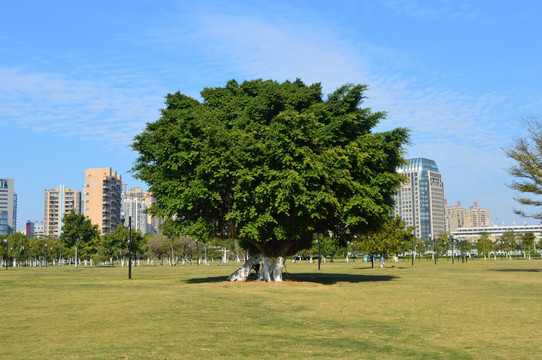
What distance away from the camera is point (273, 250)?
136 ft

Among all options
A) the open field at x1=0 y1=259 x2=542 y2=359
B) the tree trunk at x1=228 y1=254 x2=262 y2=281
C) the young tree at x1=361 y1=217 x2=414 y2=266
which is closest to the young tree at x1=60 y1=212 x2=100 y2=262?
the young tree at x1=361 y1=217 x2=414 y2=266

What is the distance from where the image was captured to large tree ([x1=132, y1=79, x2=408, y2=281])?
3494cm

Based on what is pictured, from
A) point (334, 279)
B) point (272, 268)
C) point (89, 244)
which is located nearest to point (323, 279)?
point (334, 279)

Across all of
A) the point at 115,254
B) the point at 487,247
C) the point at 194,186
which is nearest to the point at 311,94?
the point at 194,186

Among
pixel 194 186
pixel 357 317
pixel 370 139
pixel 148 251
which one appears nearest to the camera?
pixel 357 317

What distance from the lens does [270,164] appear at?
36.3 m

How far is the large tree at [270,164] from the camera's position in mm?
34938

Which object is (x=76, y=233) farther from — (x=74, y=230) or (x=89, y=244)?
(x=89, y=244)

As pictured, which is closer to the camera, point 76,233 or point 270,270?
point 270,270

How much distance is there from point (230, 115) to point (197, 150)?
5.39 m

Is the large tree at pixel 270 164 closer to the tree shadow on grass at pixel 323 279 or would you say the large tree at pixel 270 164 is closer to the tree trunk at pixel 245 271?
the tree trunk at pixel 245 271

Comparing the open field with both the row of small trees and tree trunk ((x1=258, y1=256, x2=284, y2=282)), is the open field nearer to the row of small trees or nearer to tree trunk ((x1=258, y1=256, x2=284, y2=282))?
tree trunk ((x1=258, y1=256, x2=284, y2=282))

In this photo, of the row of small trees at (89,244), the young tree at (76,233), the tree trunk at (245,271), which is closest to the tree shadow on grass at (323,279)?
the tree trunk at (245,271)

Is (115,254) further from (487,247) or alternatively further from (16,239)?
(487,247)
